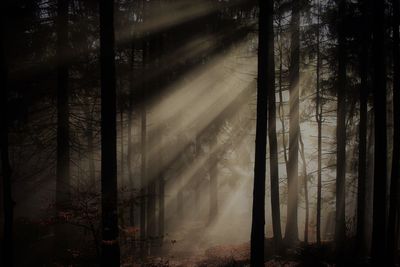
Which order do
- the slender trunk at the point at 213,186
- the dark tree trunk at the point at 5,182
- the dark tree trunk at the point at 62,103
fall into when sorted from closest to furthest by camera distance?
1. the dark tree trunk at the point at 5,182
2. the dark tree trunk at the point at 62,103
3. the slender trunk at the point at 213,186

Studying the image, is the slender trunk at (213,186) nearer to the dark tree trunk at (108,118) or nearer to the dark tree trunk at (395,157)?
the dark tree trunk at (395,157)

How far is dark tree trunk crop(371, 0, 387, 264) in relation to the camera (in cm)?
1081

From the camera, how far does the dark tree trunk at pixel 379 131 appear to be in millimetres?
10812

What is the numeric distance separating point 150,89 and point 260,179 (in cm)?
859

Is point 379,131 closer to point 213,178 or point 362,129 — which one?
point 362,129

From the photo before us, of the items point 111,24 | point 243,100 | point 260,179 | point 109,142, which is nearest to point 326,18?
point 243,100

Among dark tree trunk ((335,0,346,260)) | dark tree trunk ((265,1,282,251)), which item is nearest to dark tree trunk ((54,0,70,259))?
dark tree trunk ((265,1,282,251))

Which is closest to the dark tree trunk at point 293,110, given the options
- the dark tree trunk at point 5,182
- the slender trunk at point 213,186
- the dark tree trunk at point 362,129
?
the dark tree trunk at point 362,129

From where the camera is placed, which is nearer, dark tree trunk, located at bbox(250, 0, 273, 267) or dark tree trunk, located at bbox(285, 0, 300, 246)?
dark tree trunk, located at bbox(250, 0, 273, 267)

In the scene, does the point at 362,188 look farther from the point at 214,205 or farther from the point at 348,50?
the point at 214,205

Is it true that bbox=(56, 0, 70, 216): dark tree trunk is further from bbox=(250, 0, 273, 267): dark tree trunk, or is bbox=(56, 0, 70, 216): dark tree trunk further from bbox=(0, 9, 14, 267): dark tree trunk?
bbox=(250, 0, 273, 267): dark tree trunk

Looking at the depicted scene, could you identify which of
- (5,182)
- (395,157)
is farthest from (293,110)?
(5,182)

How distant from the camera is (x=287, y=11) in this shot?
15.7 meters

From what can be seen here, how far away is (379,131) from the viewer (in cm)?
1090
